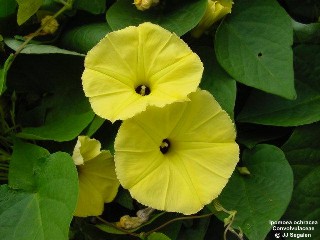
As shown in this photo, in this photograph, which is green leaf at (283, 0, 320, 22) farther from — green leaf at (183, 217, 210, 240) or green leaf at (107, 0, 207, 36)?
green leaf at (183, 217, 210, 240)

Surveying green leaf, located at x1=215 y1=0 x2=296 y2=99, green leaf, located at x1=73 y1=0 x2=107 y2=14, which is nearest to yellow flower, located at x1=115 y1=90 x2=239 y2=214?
green leaf, located at x1=215 y1=0 x2=296 y2=99

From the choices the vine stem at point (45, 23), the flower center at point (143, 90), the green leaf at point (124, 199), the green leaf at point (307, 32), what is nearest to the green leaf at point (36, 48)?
the vine stem at point (45, 23)

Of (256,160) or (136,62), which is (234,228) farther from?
(136,62)

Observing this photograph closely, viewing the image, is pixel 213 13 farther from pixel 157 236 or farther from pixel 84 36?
pixel 157 236

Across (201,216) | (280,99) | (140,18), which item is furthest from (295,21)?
(201,216)

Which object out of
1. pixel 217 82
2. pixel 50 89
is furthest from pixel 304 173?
pixel 50 89

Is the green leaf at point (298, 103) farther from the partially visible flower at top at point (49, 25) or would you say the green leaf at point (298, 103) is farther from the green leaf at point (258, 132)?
the partially visible flower at top at point (49, 25)
